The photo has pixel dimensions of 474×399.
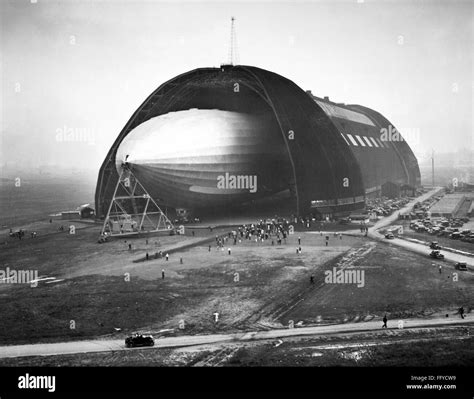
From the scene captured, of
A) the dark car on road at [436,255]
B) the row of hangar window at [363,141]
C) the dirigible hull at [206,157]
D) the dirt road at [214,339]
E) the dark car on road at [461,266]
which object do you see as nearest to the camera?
the dirt road at [214,339]

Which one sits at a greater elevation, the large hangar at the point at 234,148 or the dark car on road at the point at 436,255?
the large hangar at the point at 234,148

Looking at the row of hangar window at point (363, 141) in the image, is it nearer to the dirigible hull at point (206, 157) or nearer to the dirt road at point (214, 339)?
the dirigible hull at point (206, 157)

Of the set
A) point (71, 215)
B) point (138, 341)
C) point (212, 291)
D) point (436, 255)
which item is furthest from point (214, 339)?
point (71, 215)

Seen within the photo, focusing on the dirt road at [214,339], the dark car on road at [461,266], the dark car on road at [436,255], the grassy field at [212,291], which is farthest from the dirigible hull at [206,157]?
the dirt road at [214,339]

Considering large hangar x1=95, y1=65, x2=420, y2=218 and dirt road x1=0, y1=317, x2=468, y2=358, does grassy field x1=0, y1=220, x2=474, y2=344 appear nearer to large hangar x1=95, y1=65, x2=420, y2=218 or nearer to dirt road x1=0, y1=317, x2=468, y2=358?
dirt road x1=0, y1=317, x2=468, y2=358

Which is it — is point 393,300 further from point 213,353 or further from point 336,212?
point 336,212

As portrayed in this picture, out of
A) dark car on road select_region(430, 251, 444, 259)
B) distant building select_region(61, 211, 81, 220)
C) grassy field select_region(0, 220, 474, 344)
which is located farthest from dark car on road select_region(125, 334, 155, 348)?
distant building select_region(61, 211, 81, 220)
